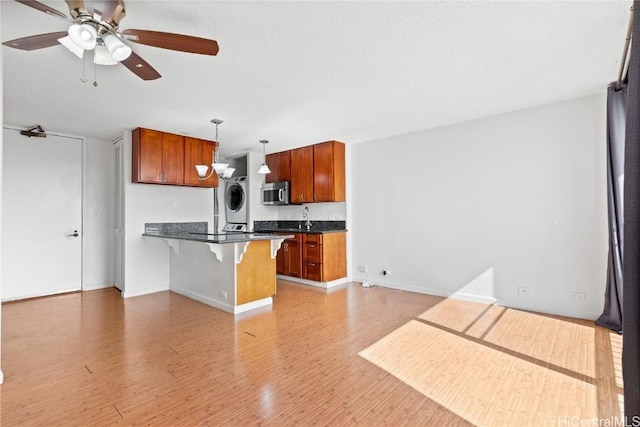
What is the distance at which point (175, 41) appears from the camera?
185 cm

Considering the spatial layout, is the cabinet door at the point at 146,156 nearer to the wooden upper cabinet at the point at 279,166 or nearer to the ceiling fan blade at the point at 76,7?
the wooden upper cabinet at the point at 279,166

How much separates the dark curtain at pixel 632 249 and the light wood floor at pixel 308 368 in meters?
1.25

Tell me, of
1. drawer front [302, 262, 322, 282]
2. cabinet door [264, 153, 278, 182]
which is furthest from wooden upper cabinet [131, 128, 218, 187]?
drawer front [302, 262, 322, 282]

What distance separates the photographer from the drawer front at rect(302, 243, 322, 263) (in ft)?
16.6

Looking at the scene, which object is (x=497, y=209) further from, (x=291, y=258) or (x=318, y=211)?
(x=291, y=258)

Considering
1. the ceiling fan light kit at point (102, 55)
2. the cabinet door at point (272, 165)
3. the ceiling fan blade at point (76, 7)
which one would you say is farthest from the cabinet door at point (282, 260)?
Result: the ceiling fan blade at point (76, 7)

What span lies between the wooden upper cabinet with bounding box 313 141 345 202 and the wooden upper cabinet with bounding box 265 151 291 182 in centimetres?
69

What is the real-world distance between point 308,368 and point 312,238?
9.43ft

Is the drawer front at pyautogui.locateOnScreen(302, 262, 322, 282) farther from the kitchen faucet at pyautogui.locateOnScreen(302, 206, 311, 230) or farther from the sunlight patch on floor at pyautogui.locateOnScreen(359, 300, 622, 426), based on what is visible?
the sunlight patch on floor at pyautogui.locateOnScreen(359, 300, 622, 426)

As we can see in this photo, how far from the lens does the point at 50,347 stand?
2.81m

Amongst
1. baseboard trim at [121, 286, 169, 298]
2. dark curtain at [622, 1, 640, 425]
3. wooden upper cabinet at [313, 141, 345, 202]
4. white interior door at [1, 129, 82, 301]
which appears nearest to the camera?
dark curtain at [622, 1, 640, 425]

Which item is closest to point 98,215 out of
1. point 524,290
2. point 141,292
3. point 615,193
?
point 141,292

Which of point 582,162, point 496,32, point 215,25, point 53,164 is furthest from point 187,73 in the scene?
point 582,162

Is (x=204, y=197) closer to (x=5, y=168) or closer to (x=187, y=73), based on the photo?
(x=5, y=168)
